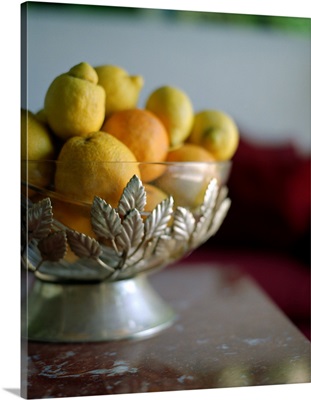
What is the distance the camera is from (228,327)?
52 centimetres

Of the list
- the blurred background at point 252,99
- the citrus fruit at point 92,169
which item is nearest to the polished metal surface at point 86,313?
the citrus fruit at point 92,169

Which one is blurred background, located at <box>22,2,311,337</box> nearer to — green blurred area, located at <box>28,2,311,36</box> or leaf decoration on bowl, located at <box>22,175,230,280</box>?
green blurred area, located at <box>28,2,311,36</box>

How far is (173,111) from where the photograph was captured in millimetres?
485

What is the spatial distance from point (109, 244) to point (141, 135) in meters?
0.08

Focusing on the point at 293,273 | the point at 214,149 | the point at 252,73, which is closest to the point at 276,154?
the point at 252,73

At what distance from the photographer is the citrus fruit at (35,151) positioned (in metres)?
0.41

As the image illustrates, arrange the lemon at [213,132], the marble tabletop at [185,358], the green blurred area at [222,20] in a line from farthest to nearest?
the green blurred area at [222,20] < the lemon at [213,132] < the marble tabletop at [185,358]

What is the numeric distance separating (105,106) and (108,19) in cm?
30

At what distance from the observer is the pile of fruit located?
404mm

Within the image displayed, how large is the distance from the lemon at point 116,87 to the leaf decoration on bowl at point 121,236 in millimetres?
74

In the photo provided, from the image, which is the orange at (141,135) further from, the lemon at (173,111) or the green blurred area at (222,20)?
the green blurred area at (222,20)

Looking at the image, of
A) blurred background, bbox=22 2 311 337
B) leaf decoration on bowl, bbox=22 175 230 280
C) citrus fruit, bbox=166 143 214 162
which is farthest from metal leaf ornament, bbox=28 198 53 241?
blurred background, bbox=22 2 311 337

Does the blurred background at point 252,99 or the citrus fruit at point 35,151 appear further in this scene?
the blurred background at point 252,99

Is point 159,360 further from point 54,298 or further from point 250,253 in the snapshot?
point 250,253
